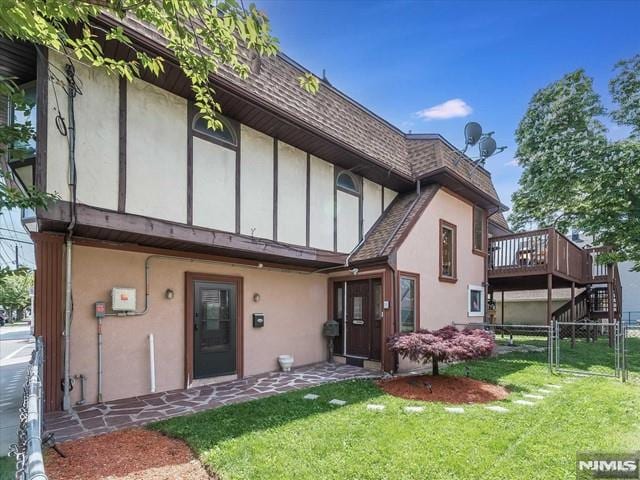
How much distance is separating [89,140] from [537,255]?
1244 cm

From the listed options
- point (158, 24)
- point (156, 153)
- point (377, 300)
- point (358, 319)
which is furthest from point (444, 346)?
point (158, 24)

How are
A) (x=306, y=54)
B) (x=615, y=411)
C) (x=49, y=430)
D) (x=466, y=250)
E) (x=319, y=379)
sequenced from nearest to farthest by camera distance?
1. (x=49, y=430)
2. (x=615, y=411)
3. (x=319, y=379)
4. (x=306, y=54)
5. (x=466, y=250)

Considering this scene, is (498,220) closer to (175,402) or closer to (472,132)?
(472,132)

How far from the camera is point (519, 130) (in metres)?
16.5

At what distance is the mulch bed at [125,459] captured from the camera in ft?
12.5

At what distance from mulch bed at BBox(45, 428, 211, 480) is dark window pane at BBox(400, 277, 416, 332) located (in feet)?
19.5

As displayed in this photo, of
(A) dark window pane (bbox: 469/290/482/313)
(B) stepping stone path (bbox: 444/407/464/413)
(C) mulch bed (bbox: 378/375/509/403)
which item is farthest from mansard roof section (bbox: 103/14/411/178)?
(B) stepping stone path (bbox: 444/407/464/413)

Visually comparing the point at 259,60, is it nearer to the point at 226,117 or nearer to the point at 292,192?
the point at 226,117

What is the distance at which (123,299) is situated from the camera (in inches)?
258

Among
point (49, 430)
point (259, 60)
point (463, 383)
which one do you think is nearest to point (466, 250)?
point (463, 383)

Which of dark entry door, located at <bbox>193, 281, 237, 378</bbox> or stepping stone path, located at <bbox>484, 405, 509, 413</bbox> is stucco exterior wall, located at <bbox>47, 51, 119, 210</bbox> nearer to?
dark entry door, located at <bbox>193, 281, 237, 378</bbox>

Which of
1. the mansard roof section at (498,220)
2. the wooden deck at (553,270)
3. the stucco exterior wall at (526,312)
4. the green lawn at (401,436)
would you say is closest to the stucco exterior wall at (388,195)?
the wooden deck at (553,270)

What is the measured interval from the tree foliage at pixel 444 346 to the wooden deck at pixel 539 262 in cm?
598

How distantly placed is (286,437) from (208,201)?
13.6 ft
